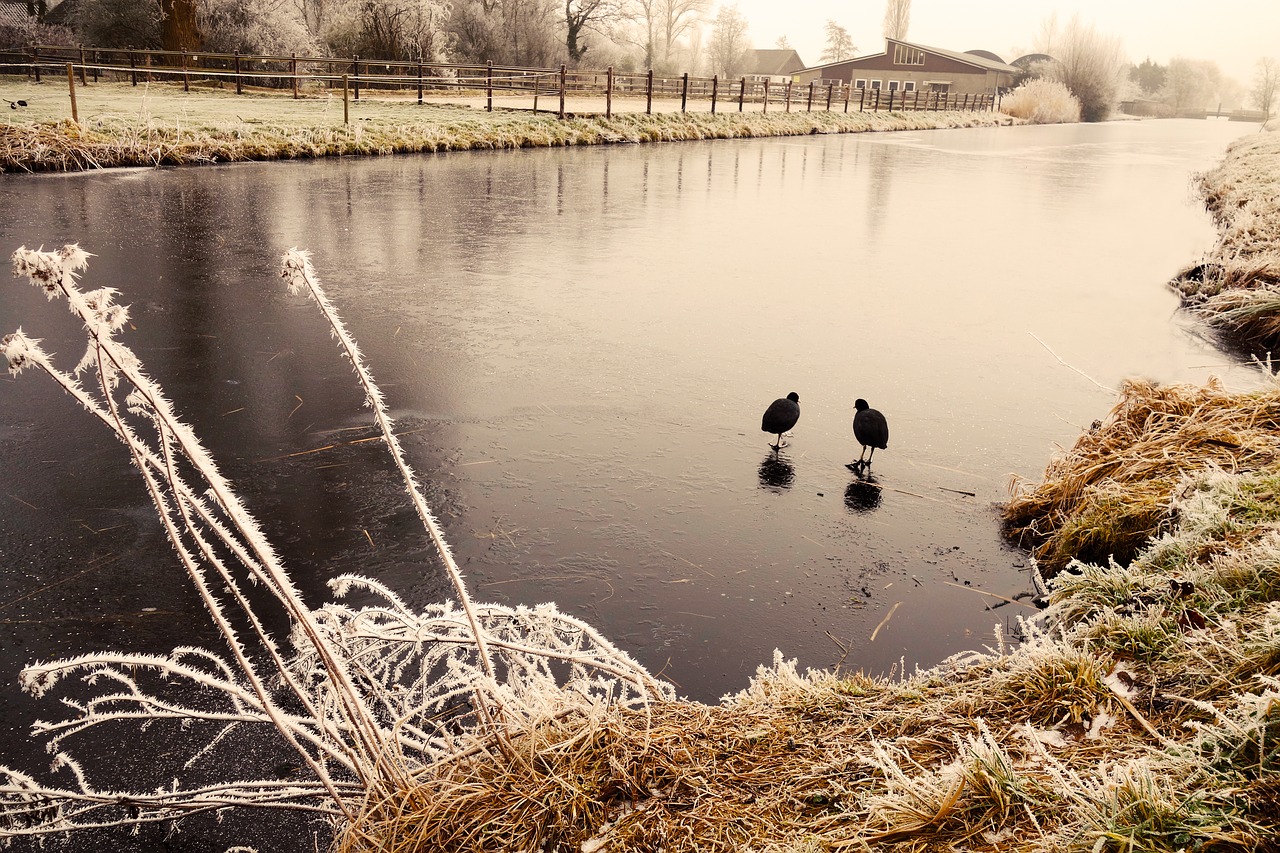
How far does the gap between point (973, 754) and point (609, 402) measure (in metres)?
3.78

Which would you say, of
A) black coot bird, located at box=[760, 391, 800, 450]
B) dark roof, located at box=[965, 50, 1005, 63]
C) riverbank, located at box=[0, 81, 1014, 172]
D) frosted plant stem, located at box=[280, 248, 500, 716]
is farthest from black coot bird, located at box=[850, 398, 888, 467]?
dark roof, located at box=[965, 50, 1005, 63]

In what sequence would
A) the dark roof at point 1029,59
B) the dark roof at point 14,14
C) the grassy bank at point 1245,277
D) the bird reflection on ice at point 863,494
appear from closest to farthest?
the bird reflection on ice at point 863,494 → the grassy bank at point 1245,277 → the dark roof at point 14,14 → the dark roof at point 1029,59

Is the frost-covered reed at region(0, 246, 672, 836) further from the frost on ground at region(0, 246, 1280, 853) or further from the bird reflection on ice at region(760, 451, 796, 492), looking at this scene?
the bird reflection on ice at region(760, 451, 796, 492)

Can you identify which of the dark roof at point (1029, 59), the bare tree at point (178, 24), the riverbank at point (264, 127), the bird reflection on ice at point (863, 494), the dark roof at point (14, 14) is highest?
the dark roof at point (1029, 59)

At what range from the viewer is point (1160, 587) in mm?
3098

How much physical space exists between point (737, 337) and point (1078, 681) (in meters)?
4.79

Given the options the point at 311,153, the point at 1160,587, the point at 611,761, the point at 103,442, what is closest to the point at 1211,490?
the point at 1160,587

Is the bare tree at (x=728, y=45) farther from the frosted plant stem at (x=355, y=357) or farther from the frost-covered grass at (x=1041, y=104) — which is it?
the frosted plant stem at (x=355, y=357)

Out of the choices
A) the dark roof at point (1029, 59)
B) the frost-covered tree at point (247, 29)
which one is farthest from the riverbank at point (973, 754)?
the dark roof at point (1029, 59)

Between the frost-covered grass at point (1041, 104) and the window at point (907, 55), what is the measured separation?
1436 cm

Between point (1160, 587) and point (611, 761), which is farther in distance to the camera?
point (1160, 587)

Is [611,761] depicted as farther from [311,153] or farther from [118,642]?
[311,153]

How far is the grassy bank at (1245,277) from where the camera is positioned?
777cm

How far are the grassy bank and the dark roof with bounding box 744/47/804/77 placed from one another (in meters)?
93.6
